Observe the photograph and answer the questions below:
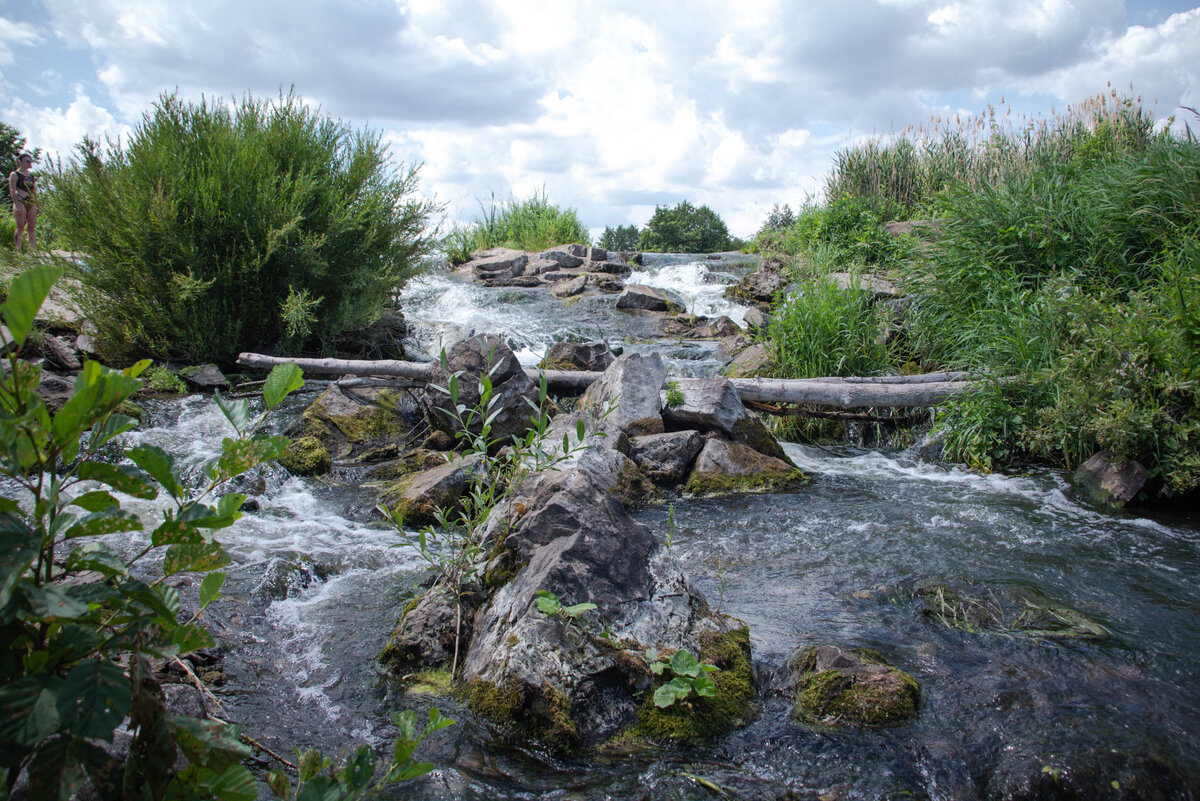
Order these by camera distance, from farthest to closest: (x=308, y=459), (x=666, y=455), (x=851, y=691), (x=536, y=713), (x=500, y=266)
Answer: (x=500, y=266) < (x=308, y=459) < (x=666, y=455) < (x=851, y=691) < (x=536, y=713)

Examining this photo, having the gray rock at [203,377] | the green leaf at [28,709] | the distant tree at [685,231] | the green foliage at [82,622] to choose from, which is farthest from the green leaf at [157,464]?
the distant tree at [685,231]

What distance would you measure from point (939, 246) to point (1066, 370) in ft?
11.9

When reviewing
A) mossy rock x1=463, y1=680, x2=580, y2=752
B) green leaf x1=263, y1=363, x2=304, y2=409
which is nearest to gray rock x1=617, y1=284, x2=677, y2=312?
mossy rock x1=463, y1=680, x2=580, y2=752

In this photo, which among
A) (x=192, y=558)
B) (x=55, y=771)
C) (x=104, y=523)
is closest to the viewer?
(x=55, y=771)

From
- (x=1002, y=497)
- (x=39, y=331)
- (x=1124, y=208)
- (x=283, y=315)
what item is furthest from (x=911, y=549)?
(x=39, y=331)

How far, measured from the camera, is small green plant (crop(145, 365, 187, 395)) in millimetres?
8086

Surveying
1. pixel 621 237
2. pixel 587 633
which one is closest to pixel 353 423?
pixel 587 633

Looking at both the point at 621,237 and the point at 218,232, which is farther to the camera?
the point at 621,237

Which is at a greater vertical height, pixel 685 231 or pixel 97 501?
pixel 685 231

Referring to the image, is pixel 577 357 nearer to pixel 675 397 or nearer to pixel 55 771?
pixel 675 397

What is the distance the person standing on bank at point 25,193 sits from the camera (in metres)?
8.80

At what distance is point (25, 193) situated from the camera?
8969 mm

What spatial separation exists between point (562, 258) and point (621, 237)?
8386 mm

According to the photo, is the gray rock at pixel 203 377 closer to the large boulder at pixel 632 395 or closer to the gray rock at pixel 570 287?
the large boulder at pixel 632 395
